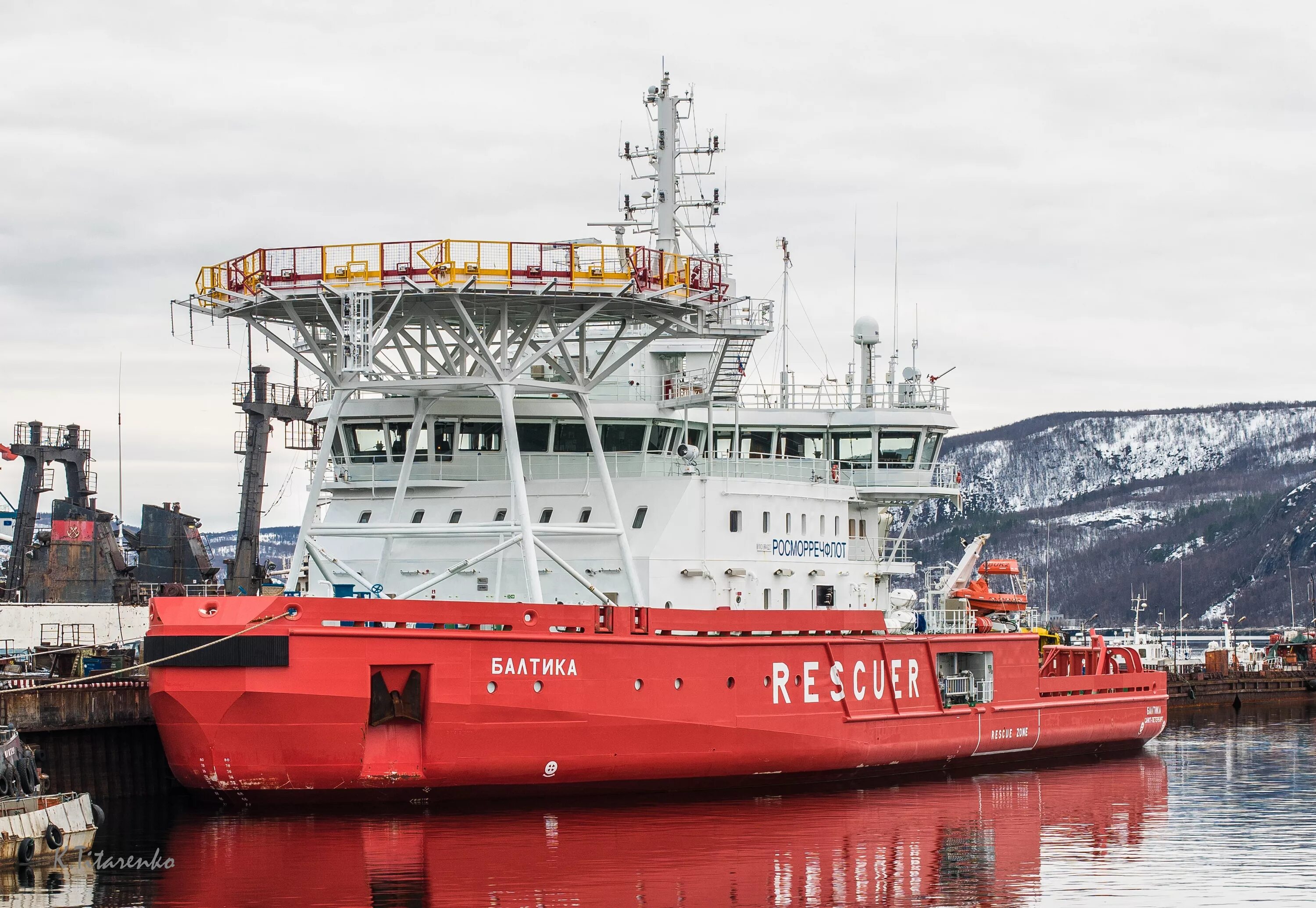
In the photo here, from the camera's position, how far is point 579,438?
30.3 metres

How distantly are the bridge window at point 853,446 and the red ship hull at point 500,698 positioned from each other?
15.3ft

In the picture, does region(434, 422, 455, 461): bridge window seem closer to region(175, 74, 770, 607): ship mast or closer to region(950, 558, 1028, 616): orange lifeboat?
region(175, 74, 770, 607): ship mast

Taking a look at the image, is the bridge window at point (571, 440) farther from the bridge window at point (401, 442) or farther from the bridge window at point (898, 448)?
the bridge window at point (898, 448)

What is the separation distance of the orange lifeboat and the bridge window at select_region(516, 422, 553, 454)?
1058cm

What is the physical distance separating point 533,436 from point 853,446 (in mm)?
7174

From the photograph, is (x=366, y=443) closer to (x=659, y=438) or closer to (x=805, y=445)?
(x=659, y=438)

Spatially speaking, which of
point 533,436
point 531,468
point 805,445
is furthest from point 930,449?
point 531,468

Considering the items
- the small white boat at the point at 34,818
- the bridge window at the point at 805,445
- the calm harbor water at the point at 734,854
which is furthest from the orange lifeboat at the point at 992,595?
the small white boat at the point at 34,818

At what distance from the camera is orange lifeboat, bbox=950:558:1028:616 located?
120 ft

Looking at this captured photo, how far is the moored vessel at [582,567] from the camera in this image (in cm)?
2458

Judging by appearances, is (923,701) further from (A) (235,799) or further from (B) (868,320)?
(A) (235,799)

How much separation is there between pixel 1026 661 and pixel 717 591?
27.2 feet

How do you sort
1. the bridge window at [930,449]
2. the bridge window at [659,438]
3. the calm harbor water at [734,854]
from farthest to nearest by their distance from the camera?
the bridge window at [930,449] < the bridge window at [659,438] < the calm harbor water at [734,854]

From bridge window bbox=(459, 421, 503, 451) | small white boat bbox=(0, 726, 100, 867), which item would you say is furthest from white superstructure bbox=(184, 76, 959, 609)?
small white boat bbox=(0, 726, 100, 867)
